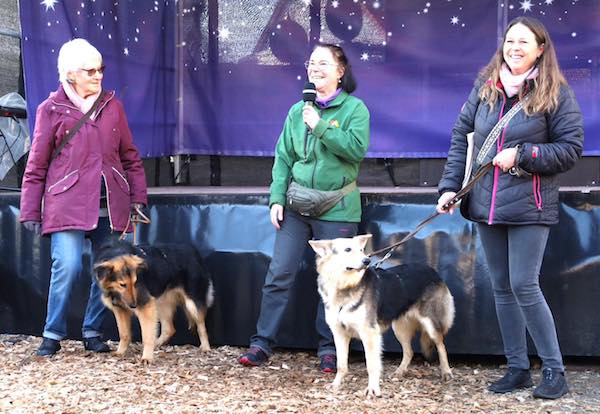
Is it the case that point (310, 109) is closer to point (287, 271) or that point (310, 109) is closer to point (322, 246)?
point (322, 246)

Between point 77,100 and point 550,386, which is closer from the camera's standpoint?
point 550,386

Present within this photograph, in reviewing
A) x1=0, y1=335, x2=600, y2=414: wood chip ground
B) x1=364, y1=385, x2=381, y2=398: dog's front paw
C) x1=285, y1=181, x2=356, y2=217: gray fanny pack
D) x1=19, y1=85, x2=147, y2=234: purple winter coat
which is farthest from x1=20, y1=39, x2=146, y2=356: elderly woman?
x1=364, y1=385, x2=381, y2=398: dog's front paw

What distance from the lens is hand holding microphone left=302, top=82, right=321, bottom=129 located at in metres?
4.52

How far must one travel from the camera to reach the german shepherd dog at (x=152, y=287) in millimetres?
4969

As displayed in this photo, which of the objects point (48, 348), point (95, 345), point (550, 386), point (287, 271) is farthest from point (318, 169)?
point (48, 348)

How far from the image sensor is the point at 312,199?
4.67 meters

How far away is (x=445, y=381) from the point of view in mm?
4832

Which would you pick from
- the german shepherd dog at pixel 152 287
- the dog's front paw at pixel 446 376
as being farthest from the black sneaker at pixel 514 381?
the german shepherd dog at pixel 152 287

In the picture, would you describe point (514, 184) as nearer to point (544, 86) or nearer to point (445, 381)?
point (544, 86)

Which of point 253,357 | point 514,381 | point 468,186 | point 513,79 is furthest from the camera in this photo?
point 253,357

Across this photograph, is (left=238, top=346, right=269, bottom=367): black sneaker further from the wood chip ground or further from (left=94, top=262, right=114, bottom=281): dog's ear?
(left=94, top=262, right=114, bottom=281): dog's ear

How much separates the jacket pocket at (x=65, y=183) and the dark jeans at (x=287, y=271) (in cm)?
117

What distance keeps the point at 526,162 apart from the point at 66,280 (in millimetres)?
2707

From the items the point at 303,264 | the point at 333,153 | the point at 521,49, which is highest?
the point at 521,49
